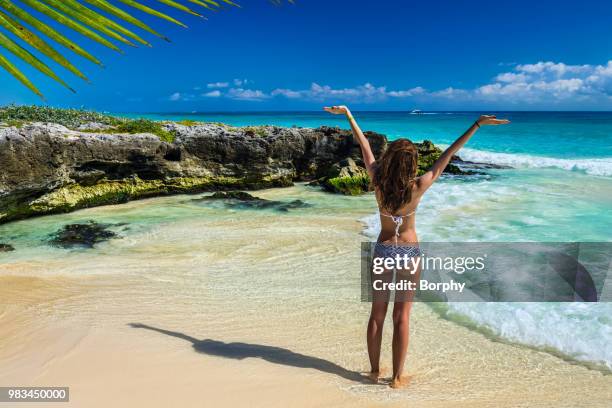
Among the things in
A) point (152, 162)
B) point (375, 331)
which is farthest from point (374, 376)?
point (152, 162)

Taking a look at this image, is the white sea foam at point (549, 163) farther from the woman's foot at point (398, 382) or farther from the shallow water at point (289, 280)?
the woman's foot at point (398, 382)

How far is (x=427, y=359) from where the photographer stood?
4.25 metres

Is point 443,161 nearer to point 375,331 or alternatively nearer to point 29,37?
point 375,331

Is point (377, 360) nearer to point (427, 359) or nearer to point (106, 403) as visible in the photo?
point (427, 359)

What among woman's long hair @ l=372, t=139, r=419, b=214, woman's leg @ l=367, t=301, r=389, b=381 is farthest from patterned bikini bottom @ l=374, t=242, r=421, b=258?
woman's leg @ l=367, t=301, r=389, b=381

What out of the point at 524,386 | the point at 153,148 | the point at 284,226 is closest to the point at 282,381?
the point at 524,386

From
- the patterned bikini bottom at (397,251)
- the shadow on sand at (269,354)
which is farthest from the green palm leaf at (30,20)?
the shadow on sand at (269,354)

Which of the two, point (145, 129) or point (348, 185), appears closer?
point (145, 129)

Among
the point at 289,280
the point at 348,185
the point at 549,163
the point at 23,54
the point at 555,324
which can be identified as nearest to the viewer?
the point at 23,54

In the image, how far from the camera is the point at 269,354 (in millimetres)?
4250

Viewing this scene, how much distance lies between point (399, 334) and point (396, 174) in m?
1.25

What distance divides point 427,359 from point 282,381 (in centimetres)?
140

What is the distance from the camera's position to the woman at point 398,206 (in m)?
3.40

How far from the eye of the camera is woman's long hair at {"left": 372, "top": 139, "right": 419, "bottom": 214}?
132 inches
